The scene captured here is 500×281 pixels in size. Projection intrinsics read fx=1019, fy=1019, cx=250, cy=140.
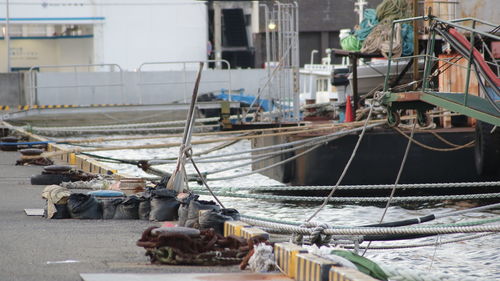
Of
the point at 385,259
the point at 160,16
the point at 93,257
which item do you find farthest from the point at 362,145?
the point at 160,16

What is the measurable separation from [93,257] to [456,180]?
11520 mm

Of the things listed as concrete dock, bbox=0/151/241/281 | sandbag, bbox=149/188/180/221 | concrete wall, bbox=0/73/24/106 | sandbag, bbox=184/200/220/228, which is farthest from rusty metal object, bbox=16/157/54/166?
concrete wall, bbox=0/73/24/106

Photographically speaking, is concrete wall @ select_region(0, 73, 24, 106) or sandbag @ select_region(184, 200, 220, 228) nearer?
sandbag @ select_region(184, 200, 220, 228)

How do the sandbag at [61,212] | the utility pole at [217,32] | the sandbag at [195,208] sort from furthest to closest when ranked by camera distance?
the utility pole at [217,32]
the sandbag at [61,212]
the sandbag at [195,208]

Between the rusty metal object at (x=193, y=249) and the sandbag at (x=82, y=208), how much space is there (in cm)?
262

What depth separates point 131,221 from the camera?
10945mm

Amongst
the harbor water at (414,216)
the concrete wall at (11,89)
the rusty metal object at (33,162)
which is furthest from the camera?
the concrete wall at (11,89)

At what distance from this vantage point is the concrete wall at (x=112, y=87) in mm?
35219

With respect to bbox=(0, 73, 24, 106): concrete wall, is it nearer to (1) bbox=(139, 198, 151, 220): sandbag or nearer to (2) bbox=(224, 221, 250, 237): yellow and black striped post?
(1) bbox=(139, 198, 151, 220): sandbag

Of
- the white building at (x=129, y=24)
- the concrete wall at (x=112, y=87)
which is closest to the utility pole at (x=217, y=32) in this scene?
the white building at (x=129, y=24)

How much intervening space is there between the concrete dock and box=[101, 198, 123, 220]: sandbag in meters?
Answer: 0.17

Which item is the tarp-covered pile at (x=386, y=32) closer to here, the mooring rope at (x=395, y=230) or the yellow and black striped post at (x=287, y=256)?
the mooring rope at (x=395, y=230)

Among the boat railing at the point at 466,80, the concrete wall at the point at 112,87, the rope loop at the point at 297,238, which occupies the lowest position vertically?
the rope loop at the point at 297,238

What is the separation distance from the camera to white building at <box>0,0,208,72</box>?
42188mm
